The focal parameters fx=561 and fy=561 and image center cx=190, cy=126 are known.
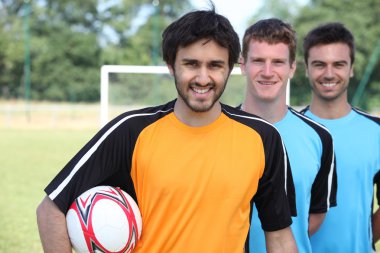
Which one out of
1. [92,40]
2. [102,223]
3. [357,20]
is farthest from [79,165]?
[357,20]

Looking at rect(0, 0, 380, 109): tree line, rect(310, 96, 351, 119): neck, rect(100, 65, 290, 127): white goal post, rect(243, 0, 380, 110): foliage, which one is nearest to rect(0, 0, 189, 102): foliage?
rect(0, 0, 380, 109): tree line

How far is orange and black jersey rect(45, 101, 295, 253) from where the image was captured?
2.09 metres

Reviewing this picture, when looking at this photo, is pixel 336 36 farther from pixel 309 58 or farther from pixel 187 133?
pixel 187 133

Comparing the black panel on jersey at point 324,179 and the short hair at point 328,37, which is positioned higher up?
the short hair at point 328,37

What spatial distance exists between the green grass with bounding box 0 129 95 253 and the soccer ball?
455 cm

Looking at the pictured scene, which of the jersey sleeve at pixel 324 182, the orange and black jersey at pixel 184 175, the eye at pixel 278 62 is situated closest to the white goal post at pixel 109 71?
the eye at pixel 278 62

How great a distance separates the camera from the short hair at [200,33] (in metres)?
2.10

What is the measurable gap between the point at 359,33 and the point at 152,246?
34.8 m

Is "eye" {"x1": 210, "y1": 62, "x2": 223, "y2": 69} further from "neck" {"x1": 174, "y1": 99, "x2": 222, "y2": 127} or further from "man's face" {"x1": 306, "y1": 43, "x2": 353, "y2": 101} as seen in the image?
"man's face" {"x1": 306, "y1": 43, "x2": 353, "y2": 101}

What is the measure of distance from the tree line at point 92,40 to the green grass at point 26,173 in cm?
896

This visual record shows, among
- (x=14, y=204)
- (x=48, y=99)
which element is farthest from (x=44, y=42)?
(x=14, y=204)

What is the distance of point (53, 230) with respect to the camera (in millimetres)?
2059

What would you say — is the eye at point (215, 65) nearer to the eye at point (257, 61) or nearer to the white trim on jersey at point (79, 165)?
the white trim on jersey at point (79, 165)

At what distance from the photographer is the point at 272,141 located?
224 centimetres
